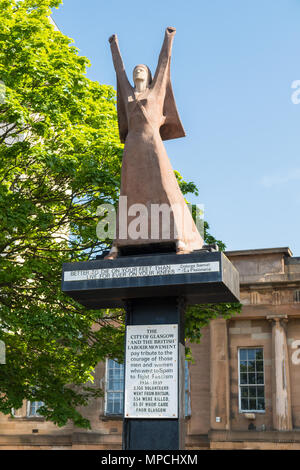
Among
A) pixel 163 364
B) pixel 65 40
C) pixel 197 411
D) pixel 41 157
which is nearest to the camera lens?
pixel 163 364

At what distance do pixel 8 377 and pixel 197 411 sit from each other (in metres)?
12.2

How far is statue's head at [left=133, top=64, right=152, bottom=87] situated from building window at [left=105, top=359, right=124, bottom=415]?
18370 mm

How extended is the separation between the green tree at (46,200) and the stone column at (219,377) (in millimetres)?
9860

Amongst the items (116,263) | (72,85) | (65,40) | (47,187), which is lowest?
(116,263)

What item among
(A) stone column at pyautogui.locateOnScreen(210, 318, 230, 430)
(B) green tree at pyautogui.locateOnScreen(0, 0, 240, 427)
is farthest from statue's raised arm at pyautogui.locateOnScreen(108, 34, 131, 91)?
(A) stone column at pyautogui.locateOnScreen(210, 318, 230, 430)

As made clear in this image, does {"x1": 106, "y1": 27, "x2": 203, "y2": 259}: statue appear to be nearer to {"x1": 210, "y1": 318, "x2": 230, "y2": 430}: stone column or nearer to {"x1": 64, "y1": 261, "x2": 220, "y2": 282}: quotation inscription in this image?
{"x1": 64, "y1": 261, "x2": 220, "y2": 282}: quotation inscription

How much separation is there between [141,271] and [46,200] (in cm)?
675

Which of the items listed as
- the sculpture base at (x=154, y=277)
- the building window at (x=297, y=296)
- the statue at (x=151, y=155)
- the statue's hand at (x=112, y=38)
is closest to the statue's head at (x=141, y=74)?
the statue at (x=151, y=155)

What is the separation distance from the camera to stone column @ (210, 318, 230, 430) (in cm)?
2591

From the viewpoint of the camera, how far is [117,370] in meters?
28.4

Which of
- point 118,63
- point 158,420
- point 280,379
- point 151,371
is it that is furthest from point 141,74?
point 280,379
